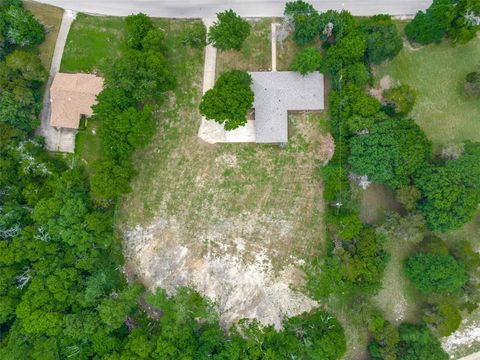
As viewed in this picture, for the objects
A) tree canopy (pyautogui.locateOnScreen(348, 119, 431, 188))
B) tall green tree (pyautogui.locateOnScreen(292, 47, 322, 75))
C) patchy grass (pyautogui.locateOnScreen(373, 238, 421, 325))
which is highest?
tall green tree (pyautogui.locateOnScreen(292, 47, 322, 75))

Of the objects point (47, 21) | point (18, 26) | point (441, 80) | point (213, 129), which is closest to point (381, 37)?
point (441, 80)

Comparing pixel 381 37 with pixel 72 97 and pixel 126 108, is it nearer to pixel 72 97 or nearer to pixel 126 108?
pixel 126 108

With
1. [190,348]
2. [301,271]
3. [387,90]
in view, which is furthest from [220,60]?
[190,348]

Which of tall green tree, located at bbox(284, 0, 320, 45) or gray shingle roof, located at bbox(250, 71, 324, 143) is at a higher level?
tall green tree, located at bbox(284, 0, 320, 45)

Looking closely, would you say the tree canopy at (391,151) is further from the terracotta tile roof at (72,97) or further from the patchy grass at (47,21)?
the patchy grass at (47,21)

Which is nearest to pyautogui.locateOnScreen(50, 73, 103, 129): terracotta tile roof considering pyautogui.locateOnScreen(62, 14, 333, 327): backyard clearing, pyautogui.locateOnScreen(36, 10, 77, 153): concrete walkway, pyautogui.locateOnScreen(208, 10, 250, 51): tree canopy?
pyautogui.locateOnScreen(36, 10, 77, 153): concrete walkway

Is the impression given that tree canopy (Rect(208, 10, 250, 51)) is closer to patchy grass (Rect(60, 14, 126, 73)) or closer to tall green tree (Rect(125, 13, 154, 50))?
tall green tree (Rect(125, 13, 154, 50))
